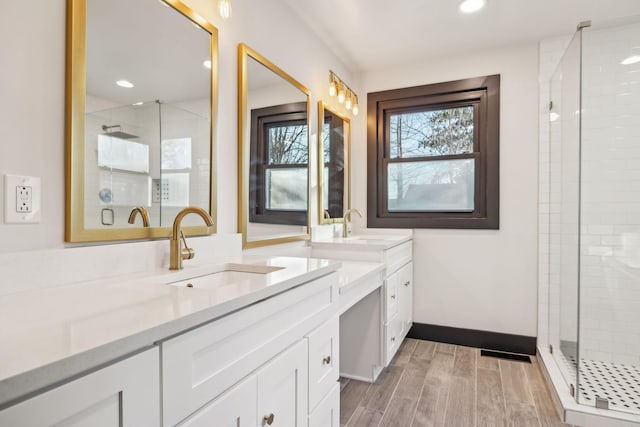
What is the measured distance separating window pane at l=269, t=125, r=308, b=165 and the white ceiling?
788 millimetres

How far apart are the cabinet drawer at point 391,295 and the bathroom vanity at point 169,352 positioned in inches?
39.7

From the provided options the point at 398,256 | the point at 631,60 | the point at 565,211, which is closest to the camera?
the point at 631,60

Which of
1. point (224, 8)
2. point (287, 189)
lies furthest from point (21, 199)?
point (287, 189)

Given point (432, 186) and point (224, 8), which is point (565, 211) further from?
point (224, 8)

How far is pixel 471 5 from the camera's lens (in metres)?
2.27

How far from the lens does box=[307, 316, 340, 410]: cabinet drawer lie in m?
1.27

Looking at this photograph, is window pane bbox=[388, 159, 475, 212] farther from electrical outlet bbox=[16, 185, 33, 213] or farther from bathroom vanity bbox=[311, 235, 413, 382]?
electrical outlet bbox=[16, 185, 33, 213]

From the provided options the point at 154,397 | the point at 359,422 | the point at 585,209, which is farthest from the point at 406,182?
the point at 154,397

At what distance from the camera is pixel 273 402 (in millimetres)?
1029

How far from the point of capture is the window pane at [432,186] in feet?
9.96

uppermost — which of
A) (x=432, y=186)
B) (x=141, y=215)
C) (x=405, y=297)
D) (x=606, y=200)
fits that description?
(x=432, y=186)

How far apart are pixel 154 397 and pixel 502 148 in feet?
9.76

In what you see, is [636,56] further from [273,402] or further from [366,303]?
[273,402]

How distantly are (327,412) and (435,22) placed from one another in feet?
8.28
